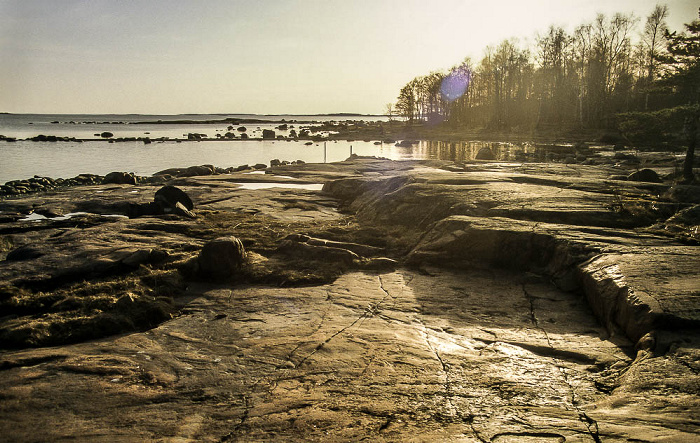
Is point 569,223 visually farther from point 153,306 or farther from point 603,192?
point 153,306

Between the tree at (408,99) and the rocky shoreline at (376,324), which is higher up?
the tree at (408,99)

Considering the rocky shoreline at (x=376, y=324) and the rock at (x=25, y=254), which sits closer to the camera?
the rocky shoreline at (x=376, y=324)

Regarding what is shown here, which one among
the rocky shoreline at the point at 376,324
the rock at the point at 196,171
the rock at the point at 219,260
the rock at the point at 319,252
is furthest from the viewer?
the rock at the point at 196,171

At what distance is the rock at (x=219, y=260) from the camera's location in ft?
19.8

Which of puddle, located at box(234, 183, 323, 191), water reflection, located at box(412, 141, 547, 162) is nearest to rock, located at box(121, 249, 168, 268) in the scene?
puddle, located at box(234, 183, 323, 191)

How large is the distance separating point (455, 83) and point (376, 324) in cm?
6902

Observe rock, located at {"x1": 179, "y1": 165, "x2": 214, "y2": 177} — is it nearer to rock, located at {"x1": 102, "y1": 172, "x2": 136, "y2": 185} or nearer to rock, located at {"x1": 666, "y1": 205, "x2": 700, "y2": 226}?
rock, located at {"x1": 102, "y1": 172, "x2": 136, "y2": 185}

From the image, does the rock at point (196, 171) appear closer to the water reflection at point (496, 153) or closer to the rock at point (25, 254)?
the water reflection at point (496, 153)

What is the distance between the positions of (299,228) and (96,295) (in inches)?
162

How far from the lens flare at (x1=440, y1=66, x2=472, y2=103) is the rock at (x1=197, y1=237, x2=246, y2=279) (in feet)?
216

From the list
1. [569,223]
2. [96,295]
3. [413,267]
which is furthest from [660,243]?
[96,295]

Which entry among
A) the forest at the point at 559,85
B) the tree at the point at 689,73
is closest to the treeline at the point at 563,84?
the forest at the point at 559,85

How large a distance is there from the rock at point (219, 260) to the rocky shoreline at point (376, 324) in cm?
2

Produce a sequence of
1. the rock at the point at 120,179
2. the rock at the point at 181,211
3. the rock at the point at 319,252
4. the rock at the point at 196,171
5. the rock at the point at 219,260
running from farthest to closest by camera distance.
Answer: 1. the rock at the point at 196,171
2. the rock at the point at 120,179
3. the rock at the point at 181,211
4. the rock at the point at 319,252
5. the rock at the point at 219,260
